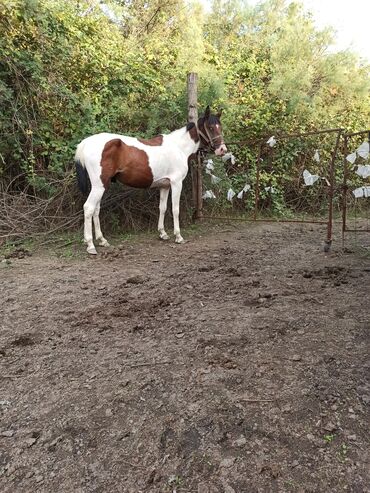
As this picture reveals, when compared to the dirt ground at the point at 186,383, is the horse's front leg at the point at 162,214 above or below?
above

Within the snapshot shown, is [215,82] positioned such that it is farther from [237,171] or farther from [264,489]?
[264,489]

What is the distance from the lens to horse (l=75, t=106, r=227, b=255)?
4371 mm

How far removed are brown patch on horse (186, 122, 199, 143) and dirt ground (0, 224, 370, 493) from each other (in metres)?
2.57

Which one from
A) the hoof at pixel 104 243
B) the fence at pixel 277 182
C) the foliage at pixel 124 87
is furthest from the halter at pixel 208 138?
the hoof at pixel 104 243

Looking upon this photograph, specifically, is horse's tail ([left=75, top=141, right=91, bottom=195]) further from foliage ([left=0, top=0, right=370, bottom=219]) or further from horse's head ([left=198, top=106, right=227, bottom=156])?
horse's head ([left=198, top=106, right=227, bottom=156])

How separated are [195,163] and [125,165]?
1.77 m

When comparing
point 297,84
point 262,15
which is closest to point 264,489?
point 297,84

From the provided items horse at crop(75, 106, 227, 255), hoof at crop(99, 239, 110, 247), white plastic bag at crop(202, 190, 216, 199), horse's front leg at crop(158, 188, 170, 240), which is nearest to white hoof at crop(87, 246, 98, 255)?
horse at crop(75, 106, 227, 255)

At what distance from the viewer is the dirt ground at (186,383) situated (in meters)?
1.25

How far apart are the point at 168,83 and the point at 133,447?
589 cm

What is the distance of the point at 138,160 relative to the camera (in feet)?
15.2

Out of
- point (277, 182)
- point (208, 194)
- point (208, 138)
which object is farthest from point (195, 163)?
point (277, 182)

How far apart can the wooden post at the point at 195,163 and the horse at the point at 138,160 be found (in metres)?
0.62

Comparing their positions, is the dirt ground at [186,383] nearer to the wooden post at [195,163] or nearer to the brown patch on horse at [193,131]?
the brown patch on horse at [193,131]
